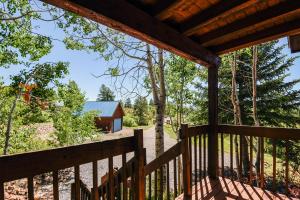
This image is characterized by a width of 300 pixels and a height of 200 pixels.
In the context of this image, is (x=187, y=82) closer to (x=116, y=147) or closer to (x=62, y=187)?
(x=62, y=187)

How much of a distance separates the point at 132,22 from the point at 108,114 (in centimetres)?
2492

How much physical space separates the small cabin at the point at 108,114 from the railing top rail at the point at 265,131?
22334 mm

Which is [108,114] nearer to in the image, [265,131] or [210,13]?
[265,131]

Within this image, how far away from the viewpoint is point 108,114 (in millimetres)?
26656

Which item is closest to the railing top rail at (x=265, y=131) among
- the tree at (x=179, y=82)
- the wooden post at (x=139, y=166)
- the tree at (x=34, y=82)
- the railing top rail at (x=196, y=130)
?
the railing top rail at (x=196, y=130)

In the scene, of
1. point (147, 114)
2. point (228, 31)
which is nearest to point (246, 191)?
point (228, 31)

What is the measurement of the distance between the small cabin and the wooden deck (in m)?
22.3

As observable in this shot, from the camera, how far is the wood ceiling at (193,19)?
2.11 meters

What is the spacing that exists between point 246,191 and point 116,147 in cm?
257

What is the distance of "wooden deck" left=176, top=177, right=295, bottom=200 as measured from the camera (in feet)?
10.7

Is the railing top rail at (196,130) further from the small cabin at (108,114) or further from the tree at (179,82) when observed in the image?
the small cabin at (108,114)

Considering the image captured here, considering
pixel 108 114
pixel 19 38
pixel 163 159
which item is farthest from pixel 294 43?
pixel 108 114

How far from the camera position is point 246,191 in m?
3.46

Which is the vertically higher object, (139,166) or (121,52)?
(121,52)
